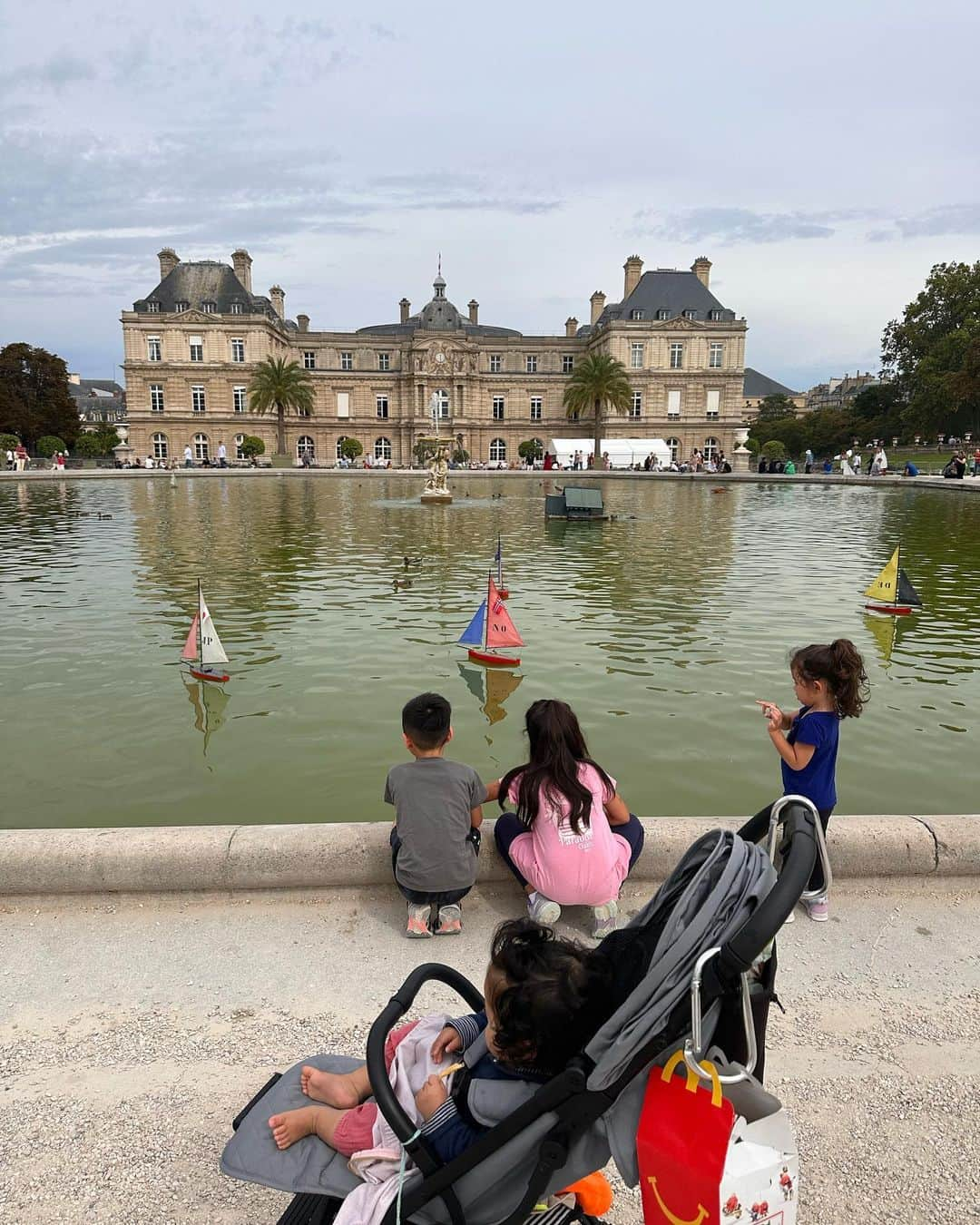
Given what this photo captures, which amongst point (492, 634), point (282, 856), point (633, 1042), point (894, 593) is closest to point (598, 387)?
point (894, 593)

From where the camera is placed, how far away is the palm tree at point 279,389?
228ft

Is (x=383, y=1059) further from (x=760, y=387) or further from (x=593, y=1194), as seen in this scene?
(x=760, y=387)

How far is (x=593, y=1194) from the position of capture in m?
2.30

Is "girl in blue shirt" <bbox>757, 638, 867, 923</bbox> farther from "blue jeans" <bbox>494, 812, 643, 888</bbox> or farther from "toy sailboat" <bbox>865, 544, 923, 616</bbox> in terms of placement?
"toy sailboat" <bbox>865, 544, 923, 616</bbox>

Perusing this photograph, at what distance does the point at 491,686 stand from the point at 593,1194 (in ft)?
22.0

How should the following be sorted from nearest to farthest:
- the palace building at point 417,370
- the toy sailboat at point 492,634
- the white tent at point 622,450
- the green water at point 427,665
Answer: the green water at point 427,665, the toy sailboat at point 492,634, the white tent at point 622,450, the palace building at point 417,370

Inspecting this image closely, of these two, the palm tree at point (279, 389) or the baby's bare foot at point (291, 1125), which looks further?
the palm tree at point (279, 389)

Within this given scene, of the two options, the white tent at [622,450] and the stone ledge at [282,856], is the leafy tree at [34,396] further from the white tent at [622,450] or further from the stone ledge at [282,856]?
the stone ledge at [282,856]

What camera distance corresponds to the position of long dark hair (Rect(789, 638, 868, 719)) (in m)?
3.94

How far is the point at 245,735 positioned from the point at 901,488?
4092 centimetres

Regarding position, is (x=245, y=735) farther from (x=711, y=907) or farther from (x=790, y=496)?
(x=790, y=496)

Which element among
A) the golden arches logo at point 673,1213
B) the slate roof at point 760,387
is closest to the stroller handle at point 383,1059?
the golden arches logo at point 673,1213

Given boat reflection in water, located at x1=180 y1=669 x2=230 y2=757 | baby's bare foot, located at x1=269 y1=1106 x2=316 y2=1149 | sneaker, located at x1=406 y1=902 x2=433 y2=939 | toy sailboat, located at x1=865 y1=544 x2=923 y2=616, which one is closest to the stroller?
baby's bare foot, located at x1=269 y1=1106 x2=316 y2=1149

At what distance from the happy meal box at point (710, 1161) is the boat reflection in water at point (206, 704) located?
585 cm
